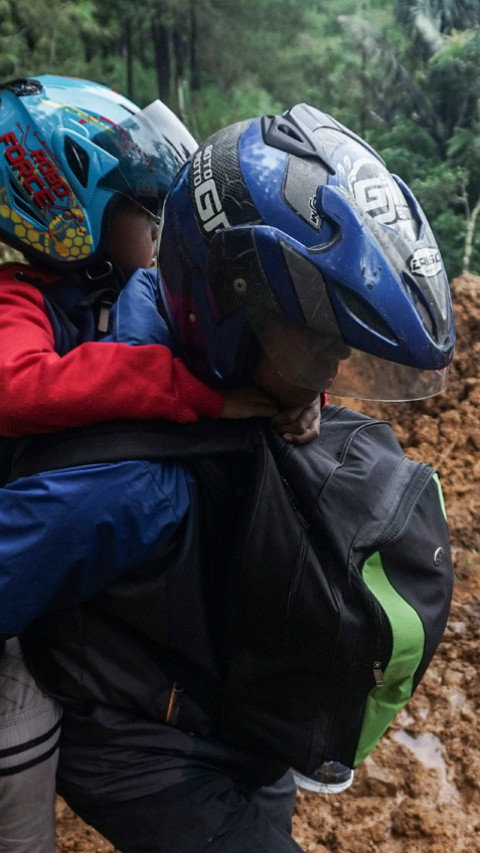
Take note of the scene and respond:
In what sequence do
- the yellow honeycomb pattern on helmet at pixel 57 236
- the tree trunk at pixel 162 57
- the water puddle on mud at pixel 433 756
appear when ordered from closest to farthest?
1. the yellow honeycomb pattern on helmet at pixel 57 236
2. the water puddle on mud at pixel 433 756
3. the tree trunk at pixel 162 57

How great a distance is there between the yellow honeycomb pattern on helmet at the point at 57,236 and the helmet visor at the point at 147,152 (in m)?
0.13

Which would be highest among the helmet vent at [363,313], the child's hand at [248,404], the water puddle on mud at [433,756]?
the helmet vent at [363,313]

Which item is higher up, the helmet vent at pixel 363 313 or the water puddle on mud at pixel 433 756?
the helmet vent at pixel 363 313

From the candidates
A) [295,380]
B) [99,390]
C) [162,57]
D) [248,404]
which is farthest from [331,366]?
[162,57]

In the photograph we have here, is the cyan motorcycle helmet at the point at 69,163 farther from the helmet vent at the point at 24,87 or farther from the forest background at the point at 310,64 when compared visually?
the forest background at the point at 310,64

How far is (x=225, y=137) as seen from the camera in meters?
1.36

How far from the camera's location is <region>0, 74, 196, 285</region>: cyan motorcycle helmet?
1849 mm

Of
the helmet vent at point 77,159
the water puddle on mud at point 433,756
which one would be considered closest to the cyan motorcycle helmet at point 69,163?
the helmet vent at point 77,159

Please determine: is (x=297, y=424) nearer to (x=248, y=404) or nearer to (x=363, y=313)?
(x=248, y=404)

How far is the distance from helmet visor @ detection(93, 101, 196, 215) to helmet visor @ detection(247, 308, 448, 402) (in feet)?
2.11

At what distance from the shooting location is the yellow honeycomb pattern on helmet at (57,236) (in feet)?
6.25

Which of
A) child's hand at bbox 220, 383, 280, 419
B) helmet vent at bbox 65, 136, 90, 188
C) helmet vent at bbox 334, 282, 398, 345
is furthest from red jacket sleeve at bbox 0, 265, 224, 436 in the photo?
helmet vent at bbox 65, 136, 90, 188

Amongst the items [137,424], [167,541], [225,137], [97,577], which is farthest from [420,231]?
[97,577]

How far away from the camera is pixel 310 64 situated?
17.4 meters
